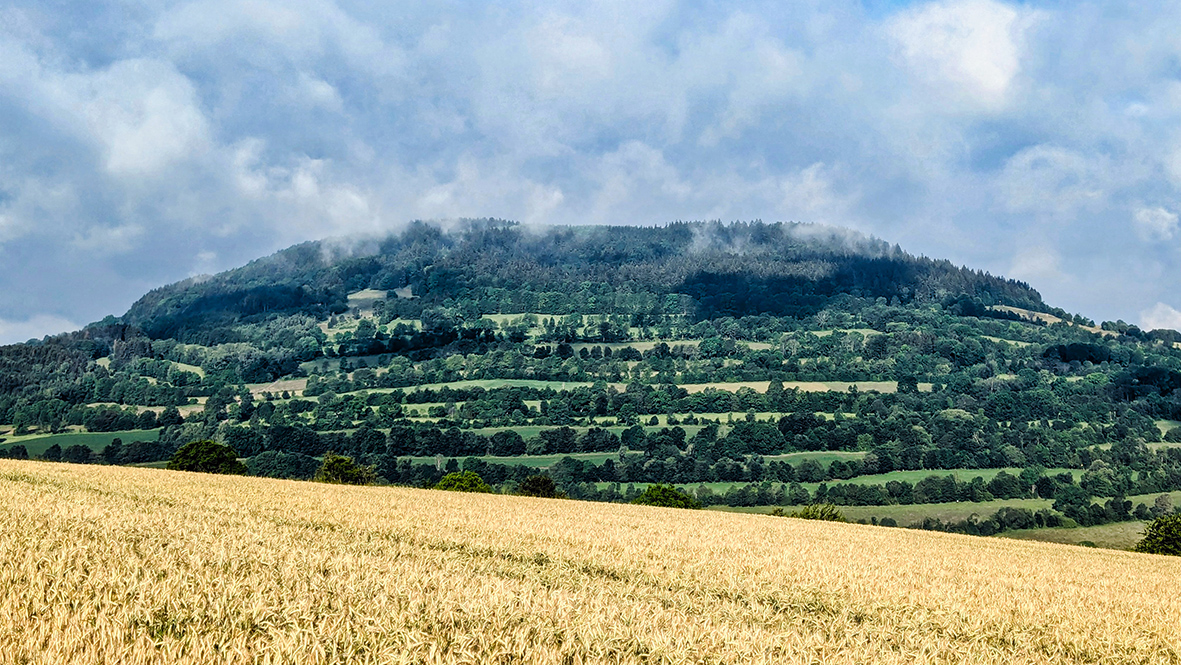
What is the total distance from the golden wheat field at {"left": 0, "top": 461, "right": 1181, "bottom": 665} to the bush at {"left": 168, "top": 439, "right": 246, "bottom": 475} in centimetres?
5795

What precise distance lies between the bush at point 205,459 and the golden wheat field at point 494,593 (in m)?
58.0

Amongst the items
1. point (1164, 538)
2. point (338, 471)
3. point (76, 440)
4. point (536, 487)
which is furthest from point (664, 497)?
point (76, 440)

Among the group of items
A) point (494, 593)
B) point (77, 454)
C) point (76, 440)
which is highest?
point (494, 593)

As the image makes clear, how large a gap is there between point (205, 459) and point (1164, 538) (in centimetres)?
10009

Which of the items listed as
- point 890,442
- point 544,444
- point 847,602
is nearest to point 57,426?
point 544,444

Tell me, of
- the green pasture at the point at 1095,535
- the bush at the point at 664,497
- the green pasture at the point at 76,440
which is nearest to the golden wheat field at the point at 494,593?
the bush at the point at 664,497

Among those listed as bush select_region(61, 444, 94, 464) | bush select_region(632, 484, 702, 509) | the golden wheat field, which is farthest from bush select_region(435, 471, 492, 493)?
bush select_region(61, 444, 94, 464)

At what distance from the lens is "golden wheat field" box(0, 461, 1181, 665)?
26.1 feet

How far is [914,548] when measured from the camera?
112 feet

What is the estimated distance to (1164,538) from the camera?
71.7m

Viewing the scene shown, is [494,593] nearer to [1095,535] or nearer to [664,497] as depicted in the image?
[664,497]

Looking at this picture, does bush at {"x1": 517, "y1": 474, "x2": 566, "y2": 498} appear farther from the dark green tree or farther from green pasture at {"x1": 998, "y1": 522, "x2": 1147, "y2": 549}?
green pasture at {"x1": 998, "y1": 522, "x2": 1147, "y2": 549}

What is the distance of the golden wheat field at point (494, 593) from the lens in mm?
7957

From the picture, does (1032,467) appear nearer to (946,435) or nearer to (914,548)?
Answer: (946,435)
